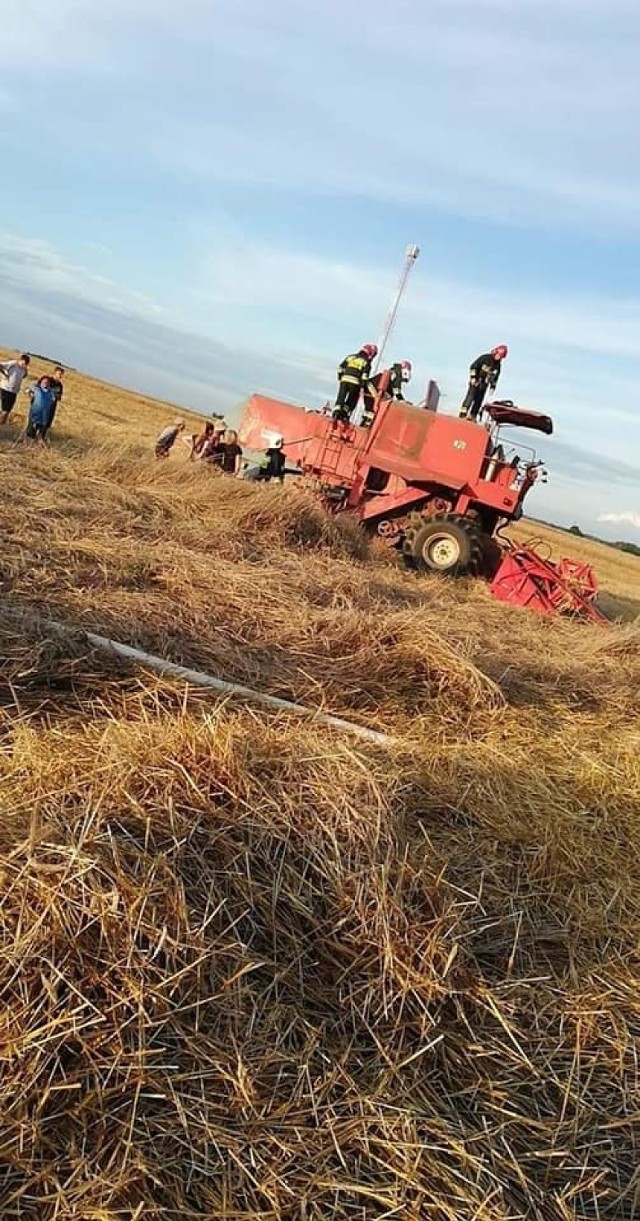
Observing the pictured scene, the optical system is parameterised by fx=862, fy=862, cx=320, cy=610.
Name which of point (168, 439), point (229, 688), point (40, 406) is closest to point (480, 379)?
point (168, 439)

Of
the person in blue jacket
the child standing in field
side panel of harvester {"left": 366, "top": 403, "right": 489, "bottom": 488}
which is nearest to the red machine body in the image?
side panel of harvester {"left": 366, "top": 403, "right": 489, "bottom": 488}

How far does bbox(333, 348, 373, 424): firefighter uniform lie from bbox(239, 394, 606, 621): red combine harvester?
0.85ft

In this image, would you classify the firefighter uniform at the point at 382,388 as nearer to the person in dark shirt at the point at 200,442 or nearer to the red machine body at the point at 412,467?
the red machine body at the point at 412,467

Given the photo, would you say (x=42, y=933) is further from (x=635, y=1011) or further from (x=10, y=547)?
(x=10, y=547)

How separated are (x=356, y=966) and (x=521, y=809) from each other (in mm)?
1512

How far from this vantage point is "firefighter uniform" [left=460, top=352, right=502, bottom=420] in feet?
39.2

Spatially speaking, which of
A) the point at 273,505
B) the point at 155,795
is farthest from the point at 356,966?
the point at 273,505

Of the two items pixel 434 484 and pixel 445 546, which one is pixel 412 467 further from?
pixel 445 546

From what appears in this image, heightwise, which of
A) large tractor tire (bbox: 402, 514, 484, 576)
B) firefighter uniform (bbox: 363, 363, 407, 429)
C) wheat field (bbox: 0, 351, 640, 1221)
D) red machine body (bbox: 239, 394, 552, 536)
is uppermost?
firefighter uniform (bbox: 363, 363, 407, 429)

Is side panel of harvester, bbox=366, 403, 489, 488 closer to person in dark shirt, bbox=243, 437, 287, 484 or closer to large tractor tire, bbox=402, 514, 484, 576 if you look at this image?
large tractor tire, bbox=402, 514, 484, 576

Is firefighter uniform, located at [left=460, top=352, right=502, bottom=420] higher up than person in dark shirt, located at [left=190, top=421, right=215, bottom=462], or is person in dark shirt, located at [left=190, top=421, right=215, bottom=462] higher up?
firefighter uniform, located at [left=460, top=352, right=502, bottom=420]

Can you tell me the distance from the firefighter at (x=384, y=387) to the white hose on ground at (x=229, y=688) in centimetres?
879

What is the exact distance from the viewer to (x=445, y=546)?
1135cm

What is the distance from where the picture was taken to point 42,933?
1.90 m
